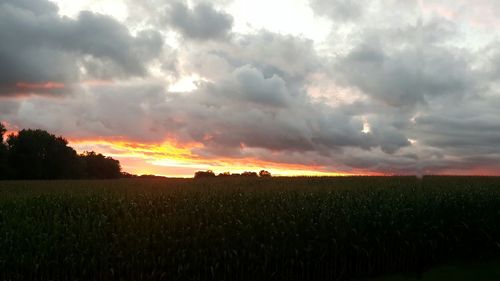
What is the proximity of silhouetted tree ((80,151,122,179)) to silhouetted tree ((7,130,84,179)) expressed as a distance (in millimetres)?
21926

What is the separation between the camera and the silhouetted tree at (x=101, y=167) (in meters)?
115

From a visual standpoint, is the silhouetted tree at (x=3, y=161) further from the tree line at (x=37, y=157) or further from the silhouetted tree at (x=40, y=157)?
the silhouetted tree at (x=40, y=157)

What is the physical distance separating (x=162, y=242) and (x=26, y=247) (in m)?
5.32

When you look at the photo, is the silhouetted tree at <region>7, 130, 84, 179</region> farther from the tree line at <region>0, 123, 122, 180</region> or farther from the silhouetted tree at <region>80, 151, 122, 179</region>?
the silhouetted tree at <region>80, 151, 122, 179</region>

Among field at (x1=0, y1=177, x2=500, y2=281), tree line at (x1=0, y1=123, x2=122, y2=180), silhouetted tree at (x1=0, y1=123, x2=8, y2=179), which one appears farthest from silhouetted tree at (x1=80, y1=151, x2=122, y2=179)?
field at (x1=0, y1=177, x2=500, y2=281)

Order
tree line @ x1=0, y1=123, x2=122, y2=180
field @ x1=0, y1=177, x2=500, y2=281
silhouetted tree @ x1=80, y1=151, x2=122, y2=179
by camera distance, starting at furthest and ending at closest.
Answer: silhouetted tree @ x1=80, y1=151, x2=122, y2=179 < tree line @ x1=0, y1=123, x2=122, y2=180 < field @ x1=0, y1=177, x2=500, y2=281

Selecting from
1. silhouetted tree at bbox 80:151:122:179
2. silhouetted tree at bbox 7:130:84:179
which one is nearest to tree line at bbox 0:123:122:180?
silhouetted tree at bbox 7:130:84:179

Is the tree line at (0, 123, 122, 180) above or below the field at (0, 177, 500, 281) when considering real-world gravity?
above

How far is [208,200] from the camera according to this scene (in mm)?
23266

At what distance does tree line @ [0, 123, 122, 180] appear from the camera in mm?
81500

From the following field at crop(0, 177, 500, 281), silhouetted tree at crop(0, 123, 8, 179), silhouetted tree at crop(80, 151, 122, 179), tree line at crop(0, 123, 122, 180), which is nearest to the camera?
field at crop(0, 177, 500, 281)

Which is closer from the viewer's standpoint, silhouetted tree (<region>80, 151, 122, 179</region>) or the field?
A: the field

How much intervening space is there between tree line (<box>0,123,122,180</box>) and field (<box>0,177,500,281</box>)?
62451mm

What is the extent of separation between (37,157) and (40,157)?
4.10 ft
